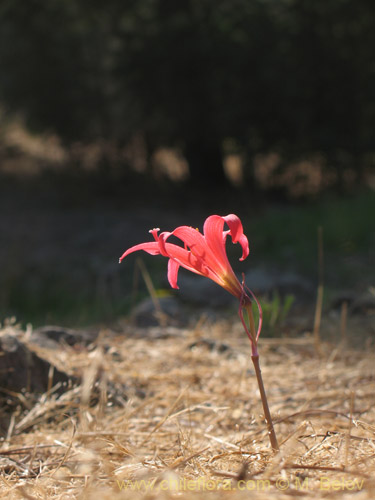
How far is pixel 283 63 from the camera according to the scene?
678 cm

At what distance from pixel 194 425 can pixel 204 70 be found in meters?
5.25

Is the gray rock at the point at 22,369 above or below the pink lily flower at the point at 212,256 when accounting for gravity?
below

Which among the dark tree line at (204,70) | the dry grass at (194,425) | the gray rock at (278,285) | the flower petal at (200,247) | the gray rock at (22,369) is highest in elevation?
the dark tree line at (204,70)

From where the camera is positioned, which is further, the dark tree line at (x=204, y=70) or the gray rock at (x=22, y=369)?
the dark tree line at (x=204, y=70)

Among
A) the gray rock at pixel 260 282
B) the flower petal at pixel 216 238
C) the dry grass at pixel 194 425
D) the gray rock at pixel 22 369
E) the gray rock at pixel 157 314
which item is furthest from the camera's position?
the gray rock at pixel 260 282

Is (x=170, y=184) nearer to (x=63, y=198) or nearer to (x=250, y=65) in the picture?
(x=63, y=198)

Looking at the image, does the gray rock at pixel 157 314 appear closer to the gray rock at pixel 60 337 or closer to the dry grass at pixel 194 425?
the dry grass at pixel 194 425

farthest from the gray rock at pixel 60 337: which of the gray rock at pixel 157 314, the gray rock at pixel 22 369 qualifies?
the gray rock at pixel 157 314

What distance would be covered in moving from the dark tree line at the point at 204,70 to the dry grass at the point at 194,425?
397 cm

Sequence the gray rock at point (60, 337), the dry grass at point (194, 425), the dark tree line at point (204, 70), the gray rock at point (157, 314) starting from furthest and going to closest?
the dark tree line at point (204, 70) → the gray rock at point (157, 314) → the gray rock at point (60, 337) → the dry grass at point (194, 425)

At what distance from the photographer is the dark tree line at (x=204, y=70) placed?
6.72 meters

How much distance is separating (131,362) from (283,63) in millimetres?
4859

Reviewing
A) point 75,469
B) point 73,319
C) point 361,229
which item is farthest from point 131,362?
point 361,229

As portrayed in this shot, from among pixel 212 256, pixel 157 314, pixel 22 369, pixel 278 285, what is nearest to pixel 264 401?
pixel 212 256
